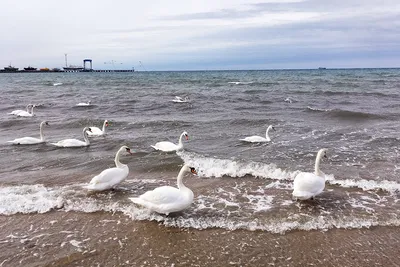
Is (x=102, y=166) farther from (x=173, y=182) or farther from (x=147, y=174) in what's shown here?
(x=173, y=182)

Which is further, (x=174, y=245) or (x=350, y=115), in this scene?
(x=350, y=115)

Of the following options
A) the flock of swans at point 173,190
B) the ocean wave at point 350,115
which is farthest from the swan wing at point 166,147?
the ocean wave at point 350,115

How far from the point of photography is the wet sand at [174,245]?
5383 mm

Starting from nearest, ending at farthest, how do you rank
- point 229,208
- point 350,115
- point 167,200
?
point 167,200 → point 229,208 → point 350,115

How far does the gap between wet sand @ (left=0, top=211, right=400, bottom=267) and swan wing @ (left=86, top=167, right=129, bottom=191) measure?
139 cm

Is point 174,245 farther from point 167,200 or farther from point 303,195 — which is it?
point 303,195

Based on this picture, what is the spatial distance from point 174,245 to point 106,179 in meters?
2.97

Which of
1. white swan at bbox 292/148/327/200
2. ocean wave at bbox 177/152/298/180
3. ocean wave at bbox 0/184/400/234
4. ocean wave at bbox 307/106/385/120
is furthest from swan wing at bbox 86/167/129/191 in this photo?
ocean wave at bbox 307/106/385/120

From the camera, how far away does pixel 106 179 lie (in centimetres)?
816

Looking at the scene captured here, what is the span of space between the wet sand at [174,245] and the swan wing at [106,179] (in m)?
1.39

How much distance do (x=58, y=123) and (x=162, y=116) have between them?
572cm

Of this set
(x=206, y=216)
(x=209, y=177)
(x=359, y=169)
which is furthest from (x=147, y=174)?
(x=359, y=169)

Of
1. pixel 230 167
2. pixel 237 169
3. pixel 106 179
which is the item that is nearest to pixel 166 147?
pixel 230 167

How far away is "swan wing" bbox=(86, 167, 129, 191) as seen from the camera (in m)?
8.07
